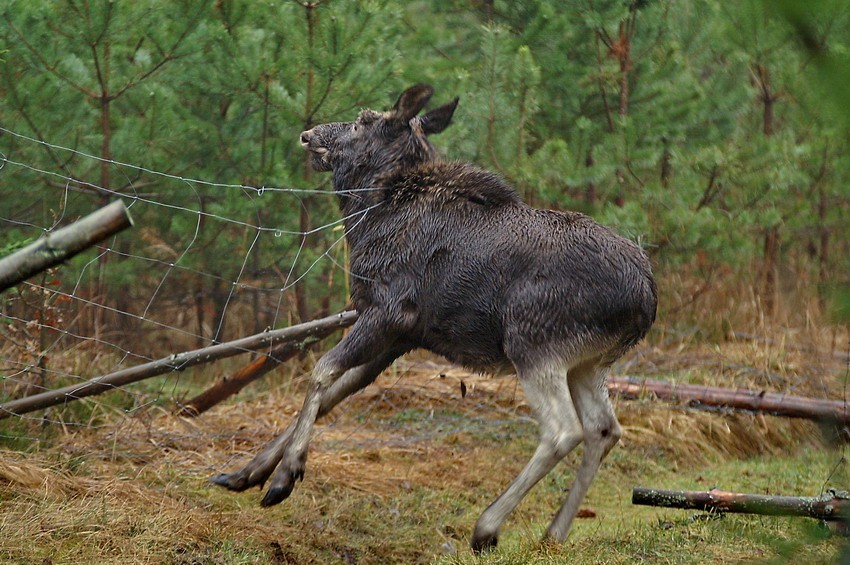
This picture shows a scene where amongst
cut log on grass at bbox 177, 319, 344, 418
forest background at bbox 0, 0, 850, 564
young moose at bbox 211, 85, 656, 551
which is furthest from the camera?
cut log on grass at bbox 177, 319, 344, 418

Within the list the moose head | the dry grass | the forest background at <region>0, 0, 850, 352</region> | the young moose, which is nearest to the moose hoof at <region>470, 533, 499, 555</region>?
the young moose

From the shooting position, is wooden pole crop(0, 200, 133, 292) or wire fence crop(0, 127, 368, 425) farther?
wire fence crop(0, 127, 368, 425)

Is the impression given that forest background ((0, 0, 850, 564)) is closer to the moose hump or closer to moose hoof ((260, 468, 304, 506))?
moose hoof ((260, 468, 304, 506))

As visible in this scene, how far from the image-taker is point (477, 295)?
17.5 ft

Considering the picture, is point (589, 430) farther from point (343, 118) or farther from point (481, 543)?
point (343, 118)

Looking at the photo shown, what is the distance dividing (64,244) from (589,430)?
3.73m

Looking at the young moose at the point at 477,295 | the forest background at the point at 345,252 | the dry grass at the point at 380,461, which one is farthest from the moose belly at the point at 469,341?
the forest background at the point at 345,252

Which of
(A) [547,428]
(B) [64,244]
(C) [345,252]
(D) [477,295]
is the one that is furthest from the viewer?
(C) [345,252]

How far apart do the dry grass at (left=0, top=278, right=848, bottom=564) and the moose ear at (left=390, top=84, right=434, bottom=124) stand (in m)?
1.72

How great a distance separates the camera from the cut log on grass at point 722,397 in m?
7.68

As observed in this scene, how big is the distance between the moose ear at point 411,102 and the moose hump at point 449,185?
32 centimetres

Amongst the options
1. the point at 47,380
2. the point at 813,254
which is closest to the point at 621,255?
the point at 47,380

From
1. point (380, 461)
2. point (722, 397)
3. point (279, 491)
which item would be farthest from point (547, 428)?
point (722, 397)

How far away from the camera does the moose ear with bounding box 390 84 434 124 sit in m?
5.85
